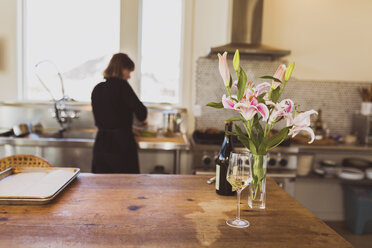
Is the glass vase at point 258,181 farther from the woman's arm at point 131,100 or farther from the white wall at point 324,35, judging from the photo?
the white wall at point 324,35

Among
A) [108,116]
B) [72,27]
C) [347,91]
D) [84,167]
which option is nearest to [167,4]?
[72,27]

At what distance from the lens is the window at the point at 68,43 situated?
386 centimetres

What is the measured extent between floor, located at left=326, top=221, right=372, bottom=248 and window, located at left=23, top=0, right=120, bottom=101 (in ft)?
9.97

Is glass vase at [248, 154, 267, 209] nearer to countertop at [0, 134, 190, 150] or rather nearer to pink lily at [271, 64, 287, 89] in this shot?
pink lily at [271, 64, 287, 89]

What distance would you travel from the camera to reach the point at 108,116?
9.19ft

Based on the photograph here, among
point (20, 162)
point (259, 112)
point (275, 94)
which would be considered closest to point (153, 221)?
point (259, 112)

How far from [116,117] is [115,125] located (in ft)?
0.23

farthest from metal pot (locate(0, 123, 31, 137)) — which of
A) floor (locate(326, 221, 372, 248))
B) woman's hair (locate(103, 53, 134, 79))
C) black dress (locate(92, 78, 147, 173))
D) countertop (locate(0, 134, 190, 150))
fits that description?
floor (locate(326, 221, 372, 248))

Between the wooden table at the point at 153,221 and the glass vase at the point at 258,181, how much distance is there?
44mm

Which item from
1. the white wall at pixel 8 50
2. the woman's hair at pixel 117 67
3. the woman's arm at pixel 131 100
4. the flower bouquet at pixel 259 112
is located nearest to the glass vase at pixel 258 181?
the flower bouquet at pixel 259 112

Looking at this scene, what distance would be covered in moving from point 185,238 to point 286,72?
719 millimetres

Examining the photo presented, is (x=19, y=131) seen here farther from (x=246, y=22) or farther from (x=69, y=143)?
(x=246, y=22)

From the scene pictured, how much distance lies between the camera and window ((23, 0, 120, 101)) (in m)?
3.86

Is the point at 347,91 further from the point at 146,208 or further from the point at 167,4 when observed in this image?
the point at 146,208
